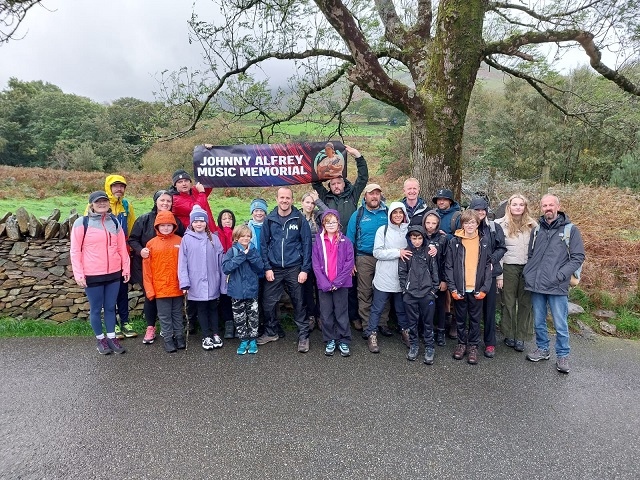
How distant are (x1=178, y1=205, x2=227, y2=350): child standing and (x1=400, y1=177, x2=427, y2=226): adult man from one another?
2.61m

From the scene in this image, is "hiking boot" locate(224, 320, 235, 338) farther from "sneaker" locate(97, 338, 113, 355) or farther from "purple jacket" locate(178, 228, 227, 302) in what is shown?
"sneaker" locate(97, 338, 113, 355)

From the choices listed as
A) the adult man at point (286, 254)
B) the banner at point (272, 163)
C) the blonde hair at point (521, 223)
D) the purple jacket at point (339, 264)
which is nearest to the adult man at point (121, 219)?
the banner at point (272, 163)

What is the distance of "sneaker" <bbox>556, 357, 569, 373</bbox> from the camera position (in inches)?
177

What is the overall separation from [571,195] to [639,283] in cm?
811

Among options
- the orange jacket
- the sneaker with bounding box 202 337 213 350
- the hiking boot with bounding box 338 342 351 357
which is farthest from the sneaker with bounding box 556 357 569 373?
the orange jacket

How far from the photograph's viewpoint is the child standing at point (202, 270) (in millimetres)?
4914

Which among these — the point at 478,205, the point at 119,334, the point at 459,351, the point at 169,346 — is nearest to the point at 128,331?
the point at 119,334

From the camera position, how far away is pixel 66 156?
35375 mm

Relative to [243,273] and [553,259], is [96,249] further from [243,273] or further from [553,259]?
[553,259]

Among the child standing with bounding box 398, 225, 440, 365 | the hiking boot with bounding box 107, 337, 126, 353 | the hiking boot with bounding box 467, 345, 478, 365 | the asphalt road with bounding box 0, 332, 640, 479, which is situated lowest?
the asphalt road with bounding box 0, 332, 640, 479

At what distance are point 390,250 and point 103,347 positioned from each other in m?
3.78

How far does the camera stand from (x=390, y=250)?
4926mm

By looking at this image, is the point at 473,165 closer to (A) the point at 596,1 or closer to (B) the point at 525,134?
(B) the point at 525,134

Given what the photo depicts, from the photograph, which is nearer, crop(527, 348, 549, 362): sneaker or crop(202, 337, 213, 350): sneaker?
crop(527, 348, 549, 362): sneaker
